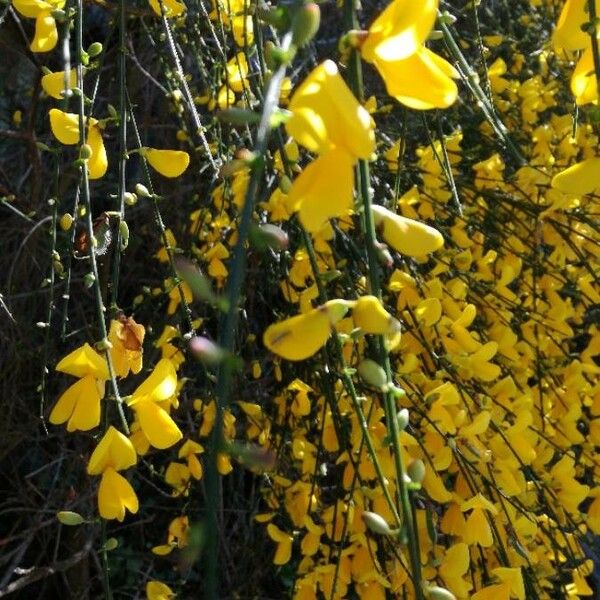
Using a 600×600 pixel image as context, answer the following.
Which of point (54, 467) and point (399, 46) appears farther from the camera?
point (54, 467)

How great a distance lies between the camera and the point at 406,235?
0.68 m

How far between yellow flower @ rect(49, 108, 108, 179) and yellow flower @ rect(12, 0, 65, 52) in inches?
5.2

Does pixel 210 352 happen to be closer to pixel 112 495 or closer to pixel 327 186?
pixel 327 186

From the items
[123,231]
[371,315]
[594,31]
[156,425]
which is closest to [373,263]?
[371,315]

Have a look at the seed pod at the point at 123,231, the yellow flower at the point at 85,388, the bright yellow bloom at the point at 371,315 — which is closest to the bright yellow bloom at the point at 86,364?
the yellow flower at the point at 85,388

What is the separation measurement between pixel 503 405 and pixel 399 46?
93 centimetres

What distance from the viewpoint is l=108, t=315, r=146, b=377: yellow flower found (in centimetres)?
99

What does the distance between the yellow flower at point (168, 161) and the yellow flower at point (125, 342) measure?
0.61ft

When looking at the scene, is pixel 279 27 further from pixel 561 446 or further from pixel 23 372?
pixel 23 372

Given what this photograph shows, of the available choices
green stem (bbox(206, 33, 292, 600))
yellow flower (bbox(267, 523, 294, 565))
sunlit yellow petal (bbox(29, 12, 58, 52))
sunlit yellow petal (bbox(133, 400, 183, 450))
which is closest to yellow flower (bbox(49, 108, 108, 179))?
sunlit yellow petal (bbox(29, 12, 58, 52))

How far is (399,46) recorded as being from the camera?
0.59 m

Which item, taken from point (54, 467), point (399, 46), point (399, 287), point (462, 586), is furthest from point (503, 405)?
point (54, 467)

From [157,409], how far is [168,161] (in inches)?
12.1

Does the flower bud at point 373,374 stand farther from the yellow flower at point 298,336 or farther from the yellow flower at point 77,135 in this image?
the yellow flower at point 77,135
